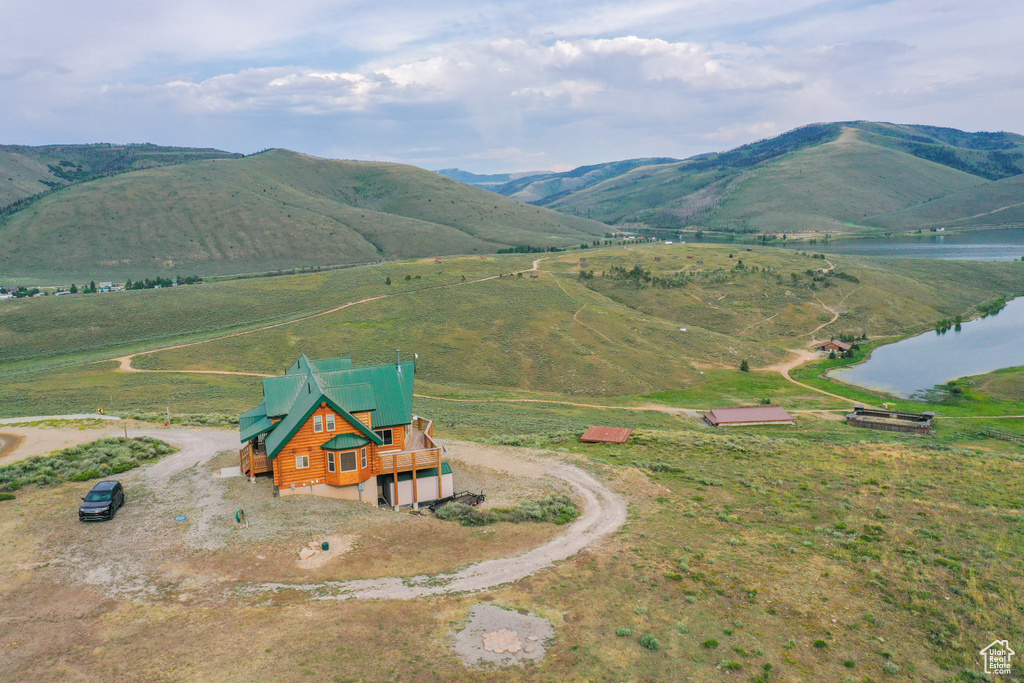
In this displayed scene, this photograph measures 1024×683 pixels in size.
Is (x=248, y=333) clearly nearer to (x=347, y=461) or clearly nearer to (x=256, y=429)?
(x=256, y=429)

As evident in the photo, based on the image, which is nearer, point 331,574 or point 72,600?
point 72,600

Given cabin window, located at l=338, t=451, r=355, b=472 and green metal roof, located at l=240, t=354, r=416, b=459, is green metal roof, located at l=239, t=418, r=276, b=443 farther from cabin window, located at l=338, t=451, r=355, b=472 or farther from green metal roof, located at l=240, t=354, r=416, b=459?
cabin window, located at l=338, t=451, r=355, b=472

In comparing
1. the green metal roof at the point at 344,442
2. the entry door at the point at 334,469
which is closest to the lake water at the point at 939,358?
the green metal roof at the point at 344,442

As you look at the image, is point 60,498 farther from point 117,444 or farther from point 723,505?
point 723,505

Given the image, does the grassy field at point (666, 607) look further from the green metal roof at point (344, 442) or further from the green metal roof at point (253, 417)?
the green metal roof at point (253, 417)

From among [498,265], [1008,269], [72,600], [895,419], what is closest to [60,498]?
[72,600]

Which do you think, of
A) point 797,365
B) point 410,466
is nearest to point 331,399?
point 410,466
